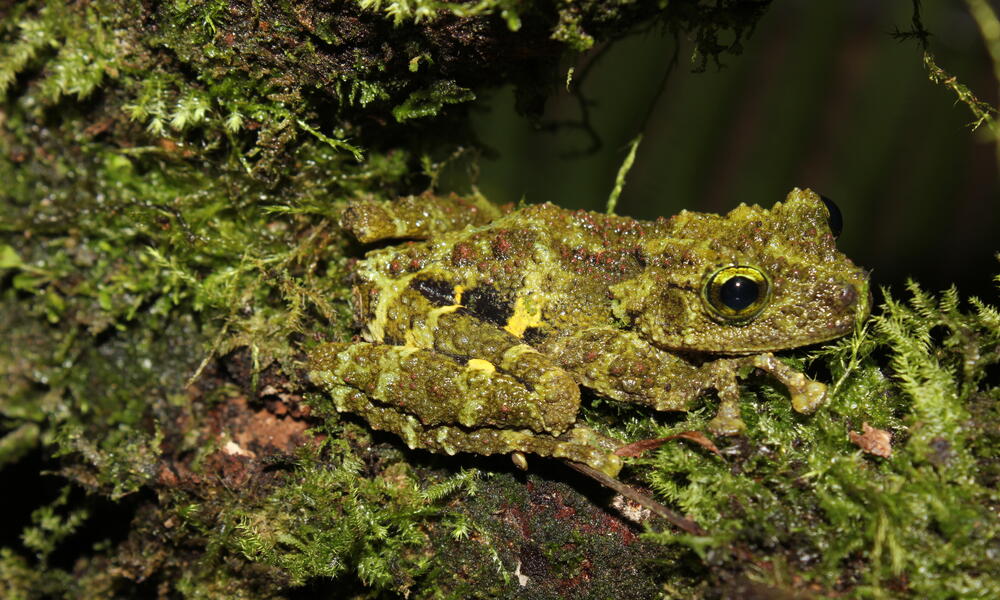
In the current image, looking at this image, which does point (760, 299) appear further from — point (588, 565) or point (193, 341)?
point (193, 341)

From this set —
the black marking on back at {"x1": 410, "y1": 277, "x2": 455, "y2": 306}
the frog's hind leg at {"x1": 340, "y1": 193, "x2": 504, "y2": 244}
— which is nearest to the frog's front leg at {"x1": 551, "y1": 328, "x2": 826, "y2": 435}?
the black marking on back at {"x1": 410, "y1": 277, "x2": 455, "y2": 306}

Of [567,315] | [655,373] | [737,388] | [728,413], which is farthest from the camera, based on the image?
[567,315]

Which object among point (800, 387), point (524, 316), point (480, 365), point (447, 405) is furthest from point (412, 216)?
point (800, 387)

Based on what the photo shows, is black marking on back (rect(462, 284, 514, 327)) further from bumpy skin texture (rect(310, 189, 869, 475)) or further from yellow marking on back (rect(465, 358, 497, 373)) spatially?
yellow marking on back (rect(465, 358, 497, 373))

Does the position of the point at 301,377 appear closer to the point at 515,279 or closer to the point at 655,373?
the point at 515,279

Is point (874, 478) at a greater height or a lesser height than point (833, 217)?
lesser

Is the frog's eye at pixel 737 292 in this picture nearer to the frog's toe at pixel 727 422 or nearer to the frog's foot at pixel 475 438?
the frog's toe at pixel 727 422
